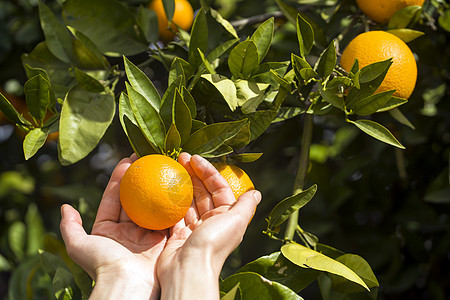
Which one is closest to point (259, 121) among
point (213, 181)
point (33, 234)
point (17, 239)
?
point (213, 181)

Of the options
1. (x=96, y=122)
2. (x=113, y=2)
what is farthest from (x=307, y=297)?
(x=113, y=2)

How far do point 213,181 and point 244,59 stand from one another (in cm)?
27

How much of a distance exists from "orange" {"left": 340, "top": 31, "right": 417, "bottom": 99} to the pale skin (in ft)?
1.24

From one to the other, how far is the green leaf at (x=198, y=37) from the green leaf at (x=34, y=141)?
1.21 feet

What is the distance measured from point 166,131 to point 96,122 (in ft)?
0.67

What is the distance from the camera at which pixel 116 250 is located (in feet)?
3.14

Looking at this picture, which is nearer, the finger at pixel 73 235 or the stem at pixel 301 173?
the finger at pixel 73 235

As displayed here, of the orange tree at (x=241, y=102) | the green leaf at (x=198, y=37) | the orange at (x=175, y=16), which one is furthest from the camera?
the orange at (x=175, y=16)

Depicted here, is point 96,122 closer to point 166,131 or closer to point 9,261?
point 166,131

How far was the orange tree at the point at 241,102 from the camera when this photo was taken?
37.6 inches

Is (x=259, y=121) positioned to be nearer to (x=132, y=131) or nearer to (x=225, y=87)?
(x=225, y=87)

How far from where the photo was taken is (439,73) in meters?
1.51

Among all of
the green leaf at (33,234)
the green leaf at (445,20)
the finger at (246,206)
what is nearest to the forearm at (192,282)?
the finger at (246,206)

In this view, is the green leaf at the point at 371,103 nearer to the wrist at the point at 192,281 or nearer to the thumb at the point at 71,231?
the wrist at the point at 192,281
